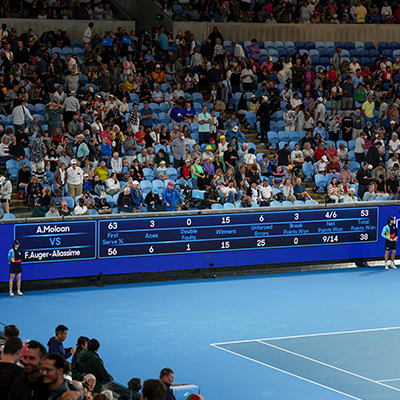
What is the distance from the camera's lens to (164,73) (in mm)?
31578

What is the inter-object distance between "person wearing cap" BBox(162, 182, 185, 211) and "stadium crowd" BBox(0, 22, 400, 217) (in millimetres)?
40

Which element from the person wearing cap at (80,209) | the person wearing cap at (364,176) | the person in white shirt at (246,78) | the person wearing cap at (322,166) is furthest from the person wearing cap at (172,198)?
the person in white shirt at (246,78)

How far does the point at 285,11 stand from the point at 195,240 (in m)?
18.7

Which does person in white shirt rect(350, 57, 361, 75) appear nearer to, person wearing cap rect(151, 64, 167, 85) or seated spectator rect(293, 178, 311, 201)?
person wearing cap rect(151, 64, 167, 85)

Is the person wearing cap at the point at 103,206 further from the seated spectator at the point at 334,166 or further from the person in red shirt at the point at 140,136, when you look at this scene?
the seated spectator at the point at 334,166

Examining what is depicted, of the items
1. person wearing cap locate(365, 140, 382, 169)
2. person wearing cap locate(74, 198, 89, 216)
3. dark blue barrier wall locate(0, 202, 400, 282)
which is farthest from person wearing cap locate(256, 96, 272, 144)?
person wearing cap locate(74, 198, 89, 216)

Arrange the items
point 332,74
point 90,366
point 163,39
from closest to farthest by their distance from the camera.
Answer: point 90,366
point 163,39
point 332,74

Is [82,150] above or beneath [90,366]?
above

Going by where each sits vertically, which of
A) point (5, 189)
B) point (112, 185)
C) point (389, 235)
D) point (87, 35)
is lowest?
point (389, 235)

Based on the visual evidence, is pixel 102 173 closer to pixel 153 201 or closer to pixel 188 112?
pixel 153 201

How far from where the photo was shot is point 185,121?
28.5m

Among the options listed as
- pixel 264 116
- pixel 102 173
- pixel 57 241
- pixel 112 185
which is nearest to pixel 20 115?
pixel 102 173

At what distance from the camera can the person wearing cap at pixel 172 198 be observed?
2225cm

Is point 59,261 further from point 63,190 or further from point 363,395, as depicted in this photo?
point 363,395
